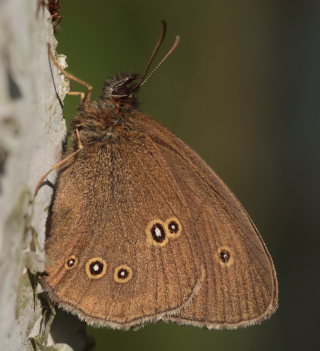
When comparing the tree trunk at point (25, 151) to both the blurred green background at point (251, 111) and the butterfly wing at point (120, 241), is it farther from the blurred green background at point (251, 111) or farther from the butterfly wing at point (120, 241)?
the blurred green background at point (251, 111)

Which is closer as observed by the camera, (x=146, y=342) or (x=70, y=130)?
(x=70, y=130)

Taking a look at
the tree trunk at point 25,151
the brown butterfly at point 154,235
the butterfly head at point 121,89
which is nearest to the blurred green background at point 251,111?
the butterfly head at point 121,89

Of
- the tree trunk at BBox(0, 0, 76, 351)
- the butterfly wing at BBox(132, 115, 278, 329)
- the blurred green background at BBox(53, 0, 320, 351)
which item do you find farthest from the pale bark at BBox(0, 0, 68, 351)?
the blurred green background at BBox(53, 0, 320, 351)

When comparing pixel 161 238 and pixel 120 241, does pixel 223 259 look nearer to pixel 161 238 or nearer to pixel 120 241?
pixel 161 238

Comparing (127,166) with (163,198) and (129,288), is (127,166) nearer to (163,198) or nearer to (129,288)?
(163,198)

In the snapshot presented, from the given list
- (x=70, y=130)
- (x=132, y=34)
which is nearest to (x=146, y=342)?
(x=132, y=34)

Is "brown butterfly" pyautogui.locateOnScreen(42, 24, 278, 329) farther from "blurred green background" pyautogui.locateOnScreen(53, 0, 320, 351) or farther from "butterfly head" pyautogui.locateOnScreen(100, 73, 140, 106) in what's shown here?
"blurred green background" pyautogui.locateOnScreen(53, 0, 320, 351)

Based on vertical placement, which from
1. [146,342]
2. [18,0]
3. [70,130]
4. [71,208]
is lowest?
[146,342]
